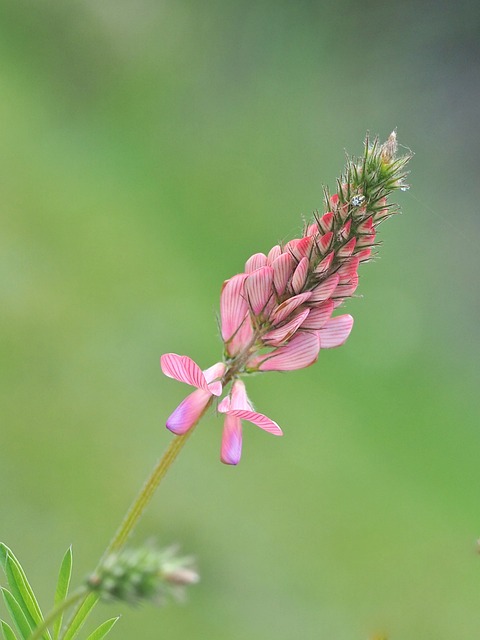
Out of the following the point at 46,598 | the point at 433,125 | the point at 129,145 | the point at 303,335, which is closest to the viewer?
the point at 303,335

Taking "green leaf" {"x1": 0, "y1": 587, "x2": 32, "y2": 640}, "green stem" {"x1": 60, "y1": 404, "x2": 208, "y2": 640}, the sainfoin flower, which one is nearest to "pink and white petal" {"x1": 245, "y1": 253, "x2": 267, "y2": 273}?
the sainfoin flower

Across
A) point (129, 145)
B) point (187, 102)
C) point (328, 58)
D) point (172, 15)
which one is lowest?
point (129, 145)

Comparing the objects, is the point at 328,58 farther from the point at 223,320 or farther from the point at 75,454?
the point at 223,320

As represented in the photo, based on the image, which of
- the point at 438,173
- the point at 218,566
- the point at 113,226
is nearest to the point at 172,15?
the point at 113,226

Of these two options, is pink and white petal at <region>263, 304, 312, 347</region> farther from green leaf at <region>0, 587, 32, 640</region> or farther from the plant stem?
green leaf at <region>0, 587, 32, 640</region>

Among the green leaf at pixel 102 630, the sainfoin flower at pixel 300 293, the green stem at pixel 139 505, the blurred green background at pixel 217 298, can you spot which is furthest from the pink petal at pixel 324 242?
the blurred green background at pixel 217 298

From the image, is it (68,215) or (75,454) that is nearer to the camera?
(75,454)

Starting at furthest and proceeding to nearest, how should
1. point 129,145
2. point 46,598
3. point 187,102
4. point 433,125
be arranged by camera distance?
point 433,125 → point 187,102 → point 129,145 → point 46,598

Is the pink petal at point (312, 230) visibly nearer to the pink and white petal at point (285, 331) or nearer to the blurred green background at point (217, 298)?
the pink and white petal at point (285, 331)
